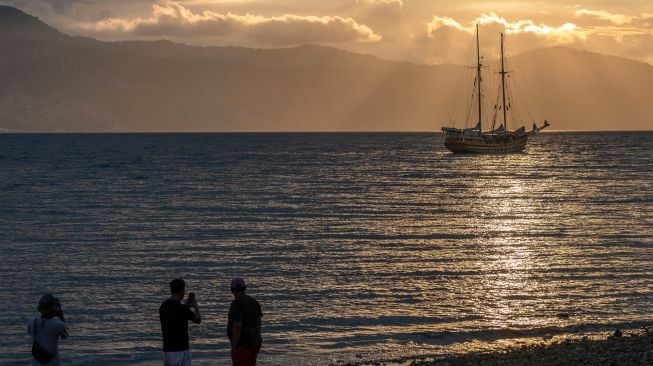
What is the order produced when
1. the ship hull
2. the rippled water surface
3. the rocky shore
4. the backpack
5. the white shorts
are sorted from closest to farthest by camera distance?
the backpack < the white shorts < the rocky shore < the rippled water surface < the ship hull

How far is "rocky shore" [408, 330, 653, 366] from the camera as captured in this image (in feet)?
52.8

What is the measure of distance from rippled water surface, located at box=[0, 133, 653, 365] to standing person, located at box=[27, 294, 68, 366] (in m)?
6.32

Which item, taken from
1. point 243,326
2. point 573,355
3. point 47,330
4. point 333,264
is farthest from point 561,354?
point 333,264

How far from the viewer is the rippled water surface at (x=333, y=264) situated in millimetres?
21047

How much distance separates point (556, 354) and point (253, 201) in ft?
133

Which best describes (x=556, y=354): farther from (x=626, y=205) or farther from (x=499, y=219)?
(x=626, y=205)

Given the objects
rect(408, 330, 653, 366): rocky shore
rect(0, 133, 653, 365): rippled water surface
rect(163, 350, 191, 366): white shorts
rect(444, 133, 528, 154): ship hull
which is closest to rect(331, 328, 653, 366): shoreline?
rect(408, 330, 653, 366): rocky shore

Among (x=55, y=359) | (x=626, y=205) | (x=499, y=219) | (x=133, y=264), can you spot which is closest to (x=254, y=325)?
(x=55, y=359)

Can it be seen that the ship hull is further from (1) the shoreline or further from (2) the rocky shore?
(2) the rocky shore

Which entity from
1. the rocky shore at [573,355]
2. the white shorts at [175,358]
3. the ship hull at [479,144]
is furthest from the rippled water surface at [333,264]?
the ship hull at [479,144]

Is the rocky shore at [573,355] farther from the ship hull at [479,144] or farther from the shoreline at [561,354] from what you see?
the ship hull at [479,144]

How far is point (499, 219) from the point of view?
47000 mm

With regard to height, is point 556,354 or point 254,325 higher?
point 254,325

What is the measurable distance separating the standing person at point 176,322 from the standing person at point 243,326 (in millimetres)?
516
